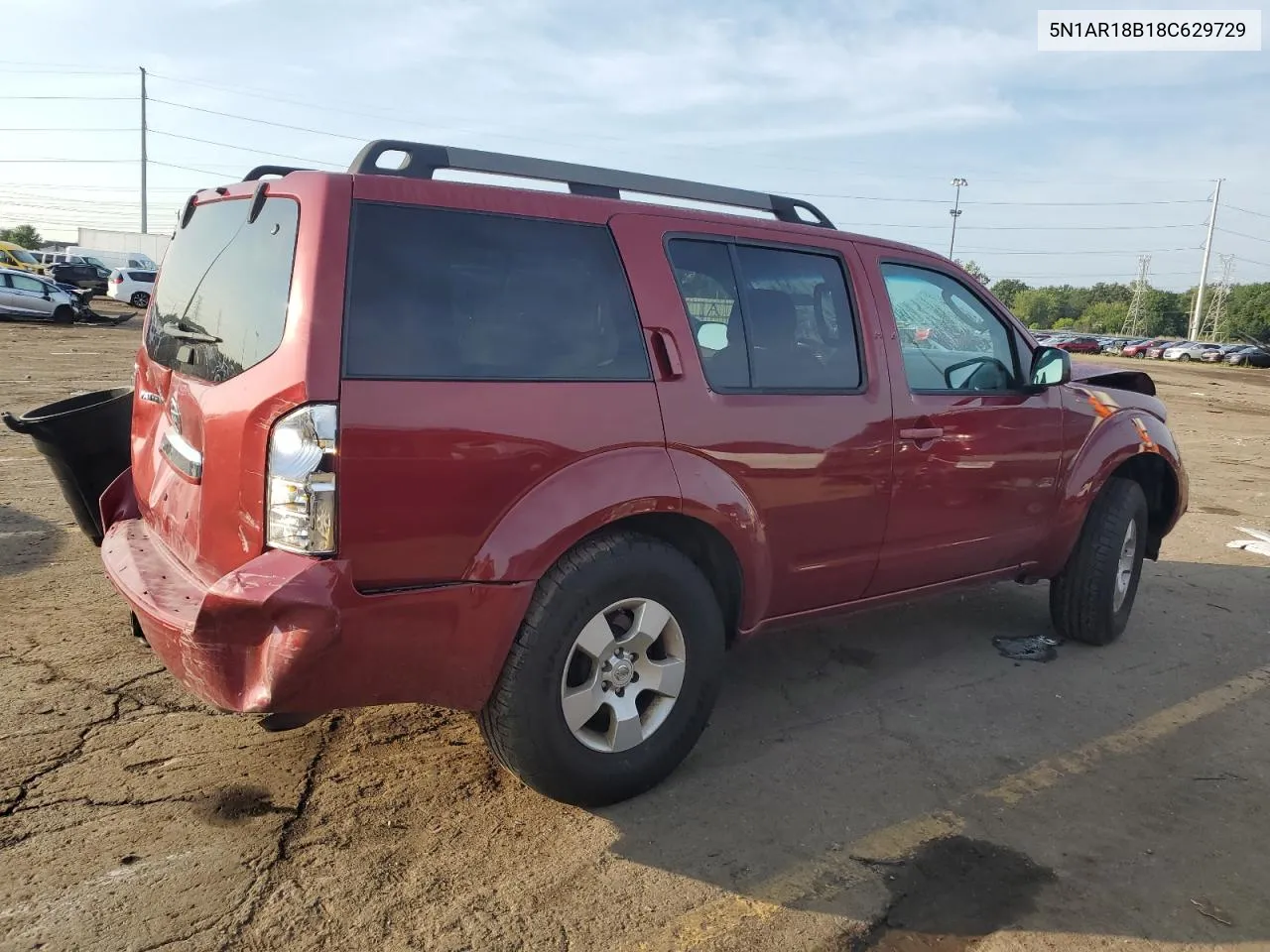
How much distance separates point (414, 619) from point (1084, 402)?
3567mm

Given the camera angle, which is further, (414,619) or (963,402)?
(963,402)

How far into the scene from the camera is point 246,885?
2559mm

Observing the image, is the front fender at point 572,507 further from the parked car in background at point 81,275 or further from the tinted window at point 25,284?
the parked car in background at point 81,275

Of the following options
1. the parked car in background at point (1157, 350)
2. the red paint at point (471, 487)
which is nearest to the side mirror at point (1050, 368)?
the red paint at point (471, 487)

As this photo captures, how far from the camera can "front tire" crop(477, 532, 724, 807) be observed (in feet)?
9.16

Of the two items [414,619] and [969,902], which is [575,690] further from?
[969,902]

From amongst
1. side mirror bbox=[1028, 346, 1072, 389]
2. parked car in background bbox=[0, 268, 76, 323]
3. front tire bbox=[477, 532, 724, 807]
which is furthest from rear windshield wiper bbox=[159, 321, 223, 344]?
parked car in background bbox=[0, 268, 76, 323]

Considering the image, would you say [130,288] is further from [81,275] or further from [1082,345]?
[1082,345]

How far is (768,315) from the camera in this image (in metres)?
3.51

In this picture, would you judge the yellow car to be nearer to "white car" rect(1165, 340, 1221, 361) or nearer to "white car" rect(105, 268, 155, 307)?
"white car" rect(105, 268, 155, 307)

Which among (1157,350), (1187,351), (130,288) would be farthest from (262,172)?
(1157,350)

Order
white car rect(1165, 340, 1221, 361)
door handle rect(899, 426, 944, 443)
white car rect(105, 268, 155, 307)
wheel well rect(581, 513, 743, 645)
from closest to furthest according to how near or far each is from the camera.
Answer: wheel well rect(581, 513, 743, 645)
door handle rect(899, 426, 944, 443)
white car rect(105, 268, 155, 307)
white car rect(1165, 340, 1221, 361)

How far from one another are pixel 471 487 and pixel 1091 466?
337cm

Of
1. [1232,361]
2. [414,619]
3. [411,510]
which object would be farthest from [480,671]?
[1232,361]
